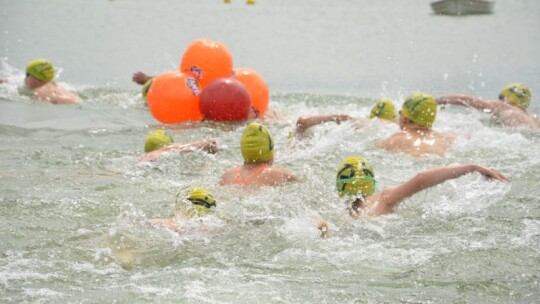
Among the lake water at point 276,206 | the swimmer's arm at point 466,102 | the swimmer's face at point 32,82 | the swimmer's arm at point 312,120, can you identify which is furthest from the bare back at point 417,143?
the swimmer's face at point 32,82

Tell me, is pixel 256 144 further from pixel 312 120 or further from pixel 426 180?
pixel 312 120

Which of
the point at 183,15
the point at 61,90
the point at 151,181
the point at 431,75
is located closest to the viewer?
the point at 151,181

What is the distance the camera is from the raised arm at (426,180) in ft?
21.9

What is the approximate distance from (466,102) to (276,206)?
15.9 feet

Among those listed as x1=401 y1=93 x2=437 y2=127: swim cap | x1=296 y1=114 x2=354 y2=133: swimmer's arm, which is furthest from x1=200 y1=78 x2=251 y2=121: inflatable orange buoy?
x1=401 y1=93 x2=437 y2=127: swim cap

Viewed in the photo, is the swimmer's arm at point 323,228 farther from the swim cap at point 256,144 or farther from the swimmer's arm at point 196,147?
the swimmer's arm at point 196,147

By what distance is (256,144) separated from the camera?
25.9ft

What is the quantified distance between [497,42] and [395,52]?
2.84 m

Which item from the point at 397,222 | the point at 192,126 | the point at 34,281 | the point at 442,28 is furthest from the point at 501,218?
the point at 442,28

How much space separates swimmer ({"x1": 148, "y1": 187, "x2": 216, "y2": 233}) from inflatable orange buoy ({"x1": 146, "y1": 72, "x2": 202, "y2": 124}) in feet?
14.0

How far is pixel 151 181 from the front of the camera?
855 cm

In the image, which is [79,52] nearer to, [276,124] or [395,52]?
[395,52]

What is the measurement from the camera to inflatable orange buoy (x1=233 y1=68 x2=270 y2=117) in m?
11.5

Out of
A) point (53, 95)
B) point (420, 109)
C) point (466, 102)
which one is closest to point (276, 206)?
point (420, 109)
